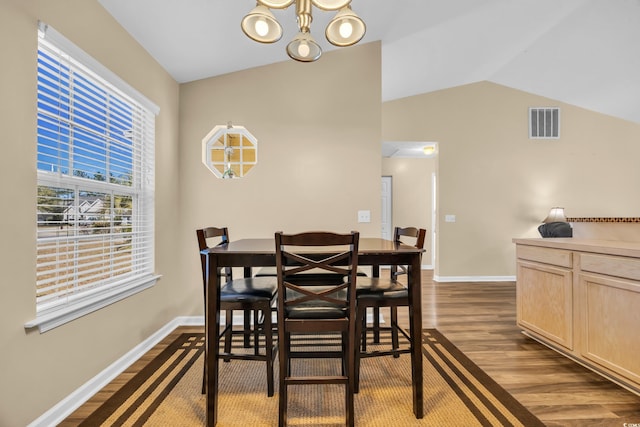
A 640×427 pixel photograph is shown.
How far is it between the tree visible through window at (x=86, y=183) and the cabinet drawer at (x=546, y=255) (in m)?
3.10

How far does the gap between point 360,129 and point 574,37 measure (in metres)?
2.89

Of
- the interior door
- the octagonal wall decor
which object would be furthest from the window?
the interior door

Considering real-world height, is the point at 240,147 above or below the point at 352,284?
above

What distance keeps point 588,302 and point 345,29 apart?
2280mm

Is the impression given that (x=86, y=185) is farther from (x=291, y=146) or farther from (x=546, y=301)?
(x=546, y=301)

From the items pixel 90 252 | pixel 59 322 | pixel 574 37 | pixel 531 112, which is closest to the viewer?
pixel 59 322

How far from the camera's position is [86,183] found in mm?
1885

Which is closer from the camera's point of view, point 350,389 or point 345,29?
point 350,389

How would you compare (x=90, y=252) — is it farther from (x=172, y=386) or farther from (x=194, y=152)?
(x=194, y=152)

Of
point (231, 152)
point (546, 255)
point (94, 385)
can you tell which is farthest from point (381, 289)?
point (231, 152)

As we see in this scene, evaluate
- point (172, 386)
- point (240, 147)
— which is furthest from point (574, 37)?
point (172, 386)

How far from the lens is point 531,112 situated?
16.7 ft

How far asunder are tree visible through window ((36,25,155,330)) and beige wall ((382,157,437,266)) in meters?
4.99

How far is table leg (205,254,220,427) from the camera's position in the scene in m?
1.60
